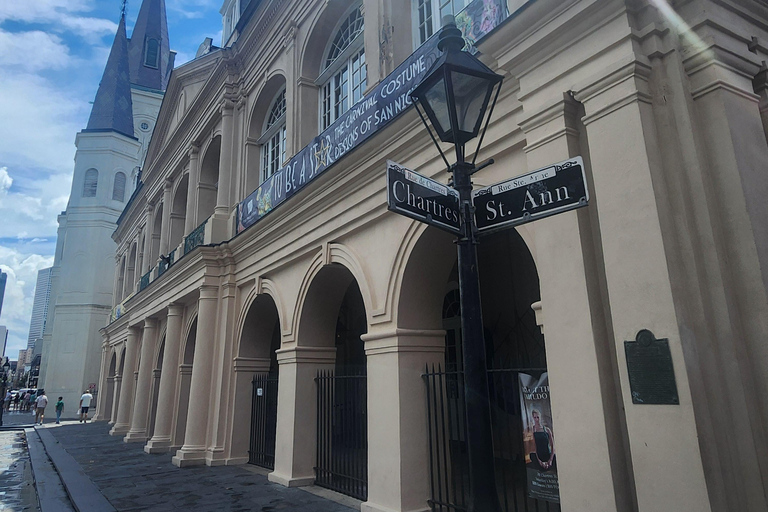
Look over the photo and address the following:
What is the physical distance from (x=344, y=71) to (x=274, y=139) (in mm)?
3298

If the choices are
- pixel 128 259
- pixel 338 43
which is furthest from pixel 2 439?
pixel 338 43

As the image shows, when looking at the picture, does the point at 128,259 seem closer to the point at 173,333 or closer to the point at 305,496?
the point at 173,333

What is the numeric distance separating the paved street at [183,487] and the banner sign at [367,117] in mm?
5107

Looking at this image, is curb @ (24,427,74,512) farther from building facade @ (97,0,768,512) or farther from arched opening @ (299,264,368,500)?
arched opening @ (299,264,368,500)

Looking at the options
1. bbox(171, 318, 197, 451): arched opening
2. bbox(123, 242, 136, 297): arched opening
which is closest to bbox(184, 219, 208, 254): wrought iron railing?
bbox(171, 318, 197, 451): arched opening

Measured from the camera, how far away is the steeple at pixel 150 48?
4788cm

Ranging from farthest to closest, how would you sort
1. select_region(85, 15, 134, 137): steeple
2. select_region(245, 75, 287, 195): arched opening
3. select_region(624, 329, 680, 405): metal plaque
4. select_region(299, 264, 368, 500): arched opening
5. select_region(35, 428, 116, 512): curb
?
select_region(85, 15, 134, 137): steeple → select_region(245, 75, 287, 195): arched opening → select_region(299, 264, 368, 500): arched opening → select_region(35, 428, 116, 512): curb → select_region(624, 329, 680, 405): metal plaque

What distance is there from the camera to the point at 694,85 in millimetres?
4438

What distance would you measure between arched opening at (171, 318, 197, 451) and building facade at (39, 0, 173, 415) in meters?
22.3

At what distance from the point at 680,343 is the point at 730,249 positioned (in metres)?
0.98

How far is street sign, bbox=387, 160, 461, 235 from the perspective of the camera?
3047mm

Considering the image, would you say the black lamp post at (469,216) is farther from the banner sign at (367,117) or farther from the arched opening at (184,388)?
the arched opening at (184,388)

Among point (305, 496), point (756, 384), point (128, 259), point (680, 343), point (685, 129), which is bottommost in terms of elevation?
point (305, 496)

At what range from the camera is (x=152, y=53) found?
50.2m
